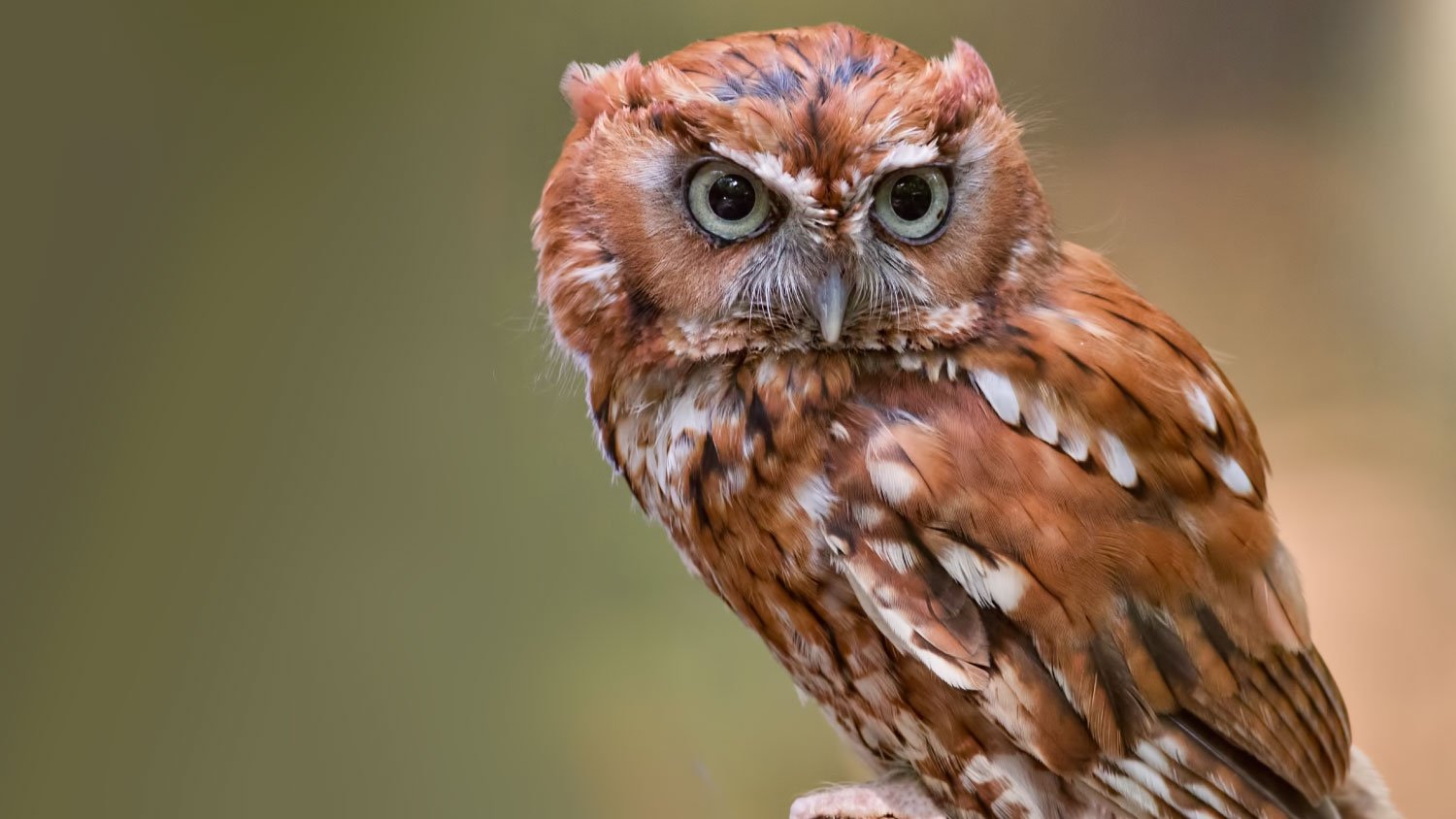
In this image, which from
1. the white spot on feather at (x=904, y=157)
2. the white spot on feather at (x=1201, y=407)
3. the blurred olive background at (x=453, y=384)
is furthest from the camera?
the blurred olive background at (x=453, y=384)

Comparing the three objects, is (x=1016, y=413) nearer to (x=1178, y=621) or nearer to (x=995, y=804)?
(x=1178, y=621)

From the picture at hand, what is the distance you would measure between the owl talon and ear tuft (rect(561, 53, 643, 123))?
Answer: 0.82m

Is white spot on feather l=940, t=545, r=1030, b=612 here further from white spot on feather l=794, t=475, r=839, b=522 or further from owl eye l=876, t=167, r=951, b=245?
owl eye l=876, t=167, r=951, b=245

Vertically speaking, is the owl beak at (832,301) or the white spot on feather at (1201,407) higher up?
the owl beak at (832,301)

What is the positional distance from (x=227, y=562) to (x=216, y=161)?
23.6 inches

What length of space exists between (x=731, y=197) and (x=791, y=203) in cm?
7

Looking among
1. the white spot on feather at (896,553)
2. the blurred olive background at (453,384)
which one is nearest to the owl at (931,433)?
the white spot on feather at (896,553)

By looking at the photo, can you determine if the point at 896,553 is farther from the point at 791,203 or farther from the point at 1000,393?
the point at 791,203

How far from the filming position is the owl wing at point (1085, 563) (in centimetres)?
103

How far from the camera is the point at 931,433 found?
1.04 m

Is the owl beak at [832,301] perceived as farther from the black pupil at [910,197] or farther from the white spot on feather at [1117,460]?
the white spot on feather at [1117,460]

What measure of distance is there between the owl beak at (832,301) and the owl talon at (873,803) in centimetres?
58

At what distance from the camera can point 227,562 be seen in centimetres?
159

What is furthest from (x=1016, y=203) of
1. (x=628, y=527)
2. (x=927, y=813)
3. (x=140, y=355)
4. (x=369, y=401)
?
(x=140, y=355)
